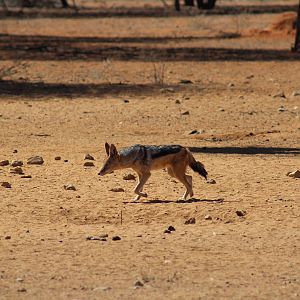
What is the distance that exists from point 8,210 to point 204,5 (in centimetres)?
4897

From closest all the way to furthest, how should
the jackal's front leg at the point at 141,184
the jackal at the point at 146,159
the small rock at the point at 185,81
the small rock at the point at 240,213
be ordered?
the small rock at the point at 240,213 < the jackal at the point at 146,159 < the jackal's front leg at the point at 141,184 < the small rock at the point at 185,81

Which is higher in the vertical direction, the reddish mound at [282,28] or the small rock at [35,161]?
the small rock at [35,161]

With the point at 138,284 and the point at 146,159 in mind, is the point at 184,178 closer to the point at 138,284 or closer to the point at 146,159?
the point at 146,159

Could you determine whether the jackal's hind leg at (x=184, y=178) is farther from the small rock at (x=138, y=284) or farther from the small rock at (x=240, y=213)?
the small rock at (x=138, y=284)

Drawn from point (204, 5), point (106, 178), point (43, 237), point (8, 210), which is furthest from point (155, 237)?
point (204, 5)

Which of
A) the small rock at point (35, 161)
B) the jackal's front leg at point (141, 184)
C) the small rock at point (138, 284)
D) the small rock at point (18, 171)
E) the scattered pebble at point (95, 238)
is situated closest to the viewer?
the small rock at point (138, 284)

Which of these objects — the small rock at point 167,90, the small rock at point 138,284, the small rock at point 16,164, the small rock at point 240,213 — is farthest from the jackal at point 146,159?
the small rock at point 167,90

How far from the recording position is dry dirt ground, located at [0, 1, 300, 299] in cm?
906

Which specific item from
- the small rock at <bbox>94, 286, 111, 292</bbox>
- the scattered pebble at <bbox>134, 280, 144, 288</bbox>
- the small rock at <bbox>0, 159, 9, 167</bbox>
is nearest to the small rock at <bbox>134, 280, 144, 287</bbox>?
the scattered pebble at <bbox>134, 280, 144, 288</bbox>

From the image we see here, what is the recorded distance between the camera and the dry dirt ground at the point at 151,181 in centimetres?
906

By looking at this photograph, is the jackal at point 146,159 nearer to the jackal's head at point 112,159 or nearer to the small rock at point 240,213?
the jackal's head at point 112,159

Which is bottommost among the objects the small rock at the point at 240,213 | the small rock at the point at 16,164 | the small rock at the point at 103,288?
the small rock at the point at 16,164

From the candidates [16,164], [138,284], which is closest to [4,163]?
[16,164]

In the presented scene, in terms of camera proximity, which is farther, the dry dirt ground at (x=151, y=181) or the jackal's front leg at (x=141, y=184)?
the jackal's front leg at (x=141, y=184)
